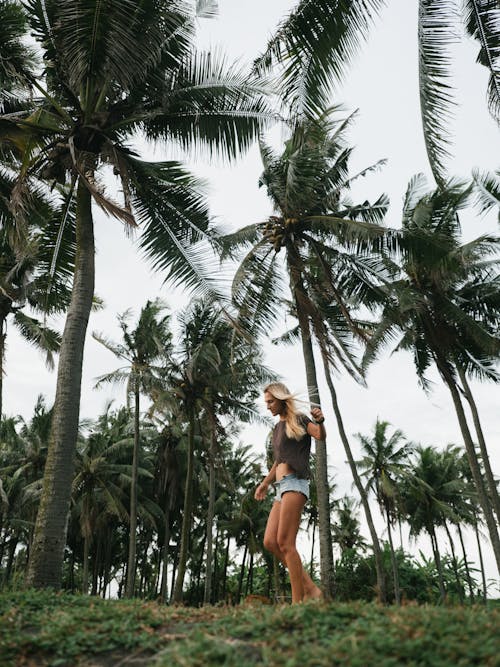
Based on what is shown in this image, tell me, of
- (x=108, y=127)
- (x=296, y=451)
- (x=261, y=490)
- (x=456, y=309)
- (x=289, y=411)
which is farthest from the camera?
(x=456, y=309)

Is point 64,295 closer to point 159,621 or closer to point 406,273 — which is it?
point 159,621

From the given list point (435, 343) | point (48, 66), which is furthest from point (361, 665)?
point (435, 343)

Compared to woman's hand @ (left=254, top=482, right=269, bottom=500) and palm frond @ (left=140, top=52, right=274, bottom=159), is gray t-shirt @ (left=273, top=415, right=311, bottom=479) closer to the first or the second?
woman's hand @ (left=254, top=482, right=269, bottom=500)

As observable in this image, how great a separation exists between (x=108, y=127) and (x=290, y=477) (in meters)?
7.12

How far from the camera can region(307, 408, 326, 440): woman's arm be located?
5.78m

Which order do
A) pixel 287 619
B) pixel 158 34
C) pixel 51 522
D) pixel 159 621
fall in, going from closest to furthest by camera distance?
1. pixel 287 619
2. pixel 159 621
3. pixel 51 522
4. pixel 158 34

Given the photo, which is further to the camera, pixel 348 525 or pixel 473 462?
pixel 348 525

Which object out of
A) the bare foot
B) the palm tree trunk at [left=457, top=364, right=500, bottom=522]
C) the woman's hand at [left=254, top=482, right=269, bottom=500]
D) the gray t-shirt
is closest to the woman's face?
the gray t-shirt

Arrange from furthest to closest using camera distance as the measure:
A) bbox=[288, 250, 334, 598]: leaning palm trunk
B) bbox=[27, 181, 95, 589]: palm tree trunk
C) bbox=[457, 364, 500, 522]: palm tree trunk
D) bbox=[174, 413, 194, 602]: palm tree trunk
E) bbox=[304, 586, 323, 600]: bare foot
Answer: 1. bbox=[174, 413, 194, 602]: palm tree trunk
2. bbox=[457, 364, 500, 522]: palm tree trunk
3. bbox=[288, 250, 334, 598]: leaning palm trunk
4. bbox=[27, 181, 95, 589]: palm tree trunk
5. bbox=[304, 586, 323, 600]: bare foot

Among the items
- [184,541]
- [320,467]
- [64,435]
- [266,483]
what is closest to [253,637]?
[266,483]

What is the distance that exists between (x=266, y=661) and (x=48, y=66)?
10376 millimetres

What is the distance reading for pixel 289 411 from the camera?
6117 mm

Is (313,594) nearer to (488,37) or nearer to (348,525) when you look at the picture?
(488,37)

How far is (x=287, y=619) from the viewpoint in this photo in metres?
4.02
